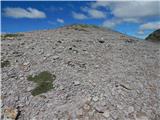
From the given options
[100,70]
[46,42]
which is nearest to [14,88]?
[100,70]

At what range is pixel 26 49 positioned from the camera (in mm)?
17531

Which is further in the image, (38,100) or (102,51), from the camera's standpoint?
(102,51)

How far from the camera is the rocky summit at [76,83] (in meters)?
10.4

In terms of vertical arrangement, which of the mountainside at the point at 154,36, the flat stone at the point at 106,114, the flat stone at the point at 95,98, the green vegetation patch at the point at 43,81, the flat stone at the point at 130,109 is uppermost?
the mountainside at the point at 154,36

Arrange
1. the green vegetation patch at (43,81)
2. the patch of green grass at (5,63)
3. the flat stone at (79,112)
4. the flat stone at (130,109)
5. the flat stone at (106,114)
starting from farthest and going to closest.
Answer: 1. the patch of green grass at (5,63)
2. the green vegetation patch at (43,81)
3. the flat stone at (130,109)
4. the flat stone at (79,112)
5. the flat stone at (106,114)

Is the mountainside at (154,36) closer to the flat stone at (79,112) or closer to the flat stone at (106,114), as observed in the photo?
the flat stone at (106,114)

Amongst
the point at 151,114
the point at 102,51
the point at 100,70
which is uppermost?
the point at 102,51

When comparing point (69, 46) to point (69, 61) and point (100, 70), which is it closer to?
point (69, 61)

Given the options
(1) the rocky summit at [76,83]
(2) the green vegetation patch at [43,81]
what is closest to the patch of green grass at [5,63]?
(1) the rocky summit at [76,83]

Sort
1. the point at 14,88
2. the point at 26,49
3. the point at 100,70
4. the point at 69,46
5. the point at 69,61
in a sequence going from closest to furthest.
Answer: the point at 14,88 → the point at 100,70 → the point at 69,61 → the point at 26,49 → the point at 69,46

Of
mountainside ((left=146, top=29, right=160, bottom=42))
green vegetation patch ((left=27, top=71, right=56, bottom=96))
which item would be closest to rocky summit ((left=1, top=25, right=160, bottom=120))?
green vegetation patch ((left=27, top=71, right=56, bottom=96))

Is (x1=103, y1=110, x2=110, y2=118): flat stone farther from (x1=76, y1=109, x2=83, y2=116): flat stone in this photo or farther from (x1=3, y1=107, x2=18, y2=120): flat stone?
(x1=3, y1=107, x2=18, y2=120): flat stone

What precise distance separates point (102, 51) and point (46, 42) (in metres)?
4.72

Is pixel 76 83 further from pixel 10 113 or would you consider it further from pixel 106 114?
pixel 10 113
